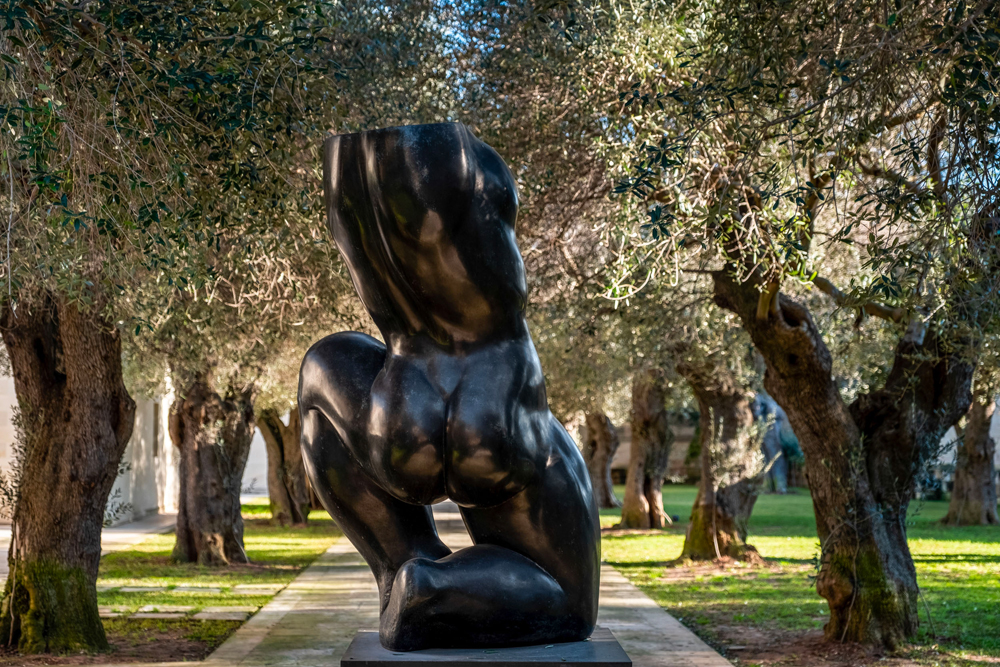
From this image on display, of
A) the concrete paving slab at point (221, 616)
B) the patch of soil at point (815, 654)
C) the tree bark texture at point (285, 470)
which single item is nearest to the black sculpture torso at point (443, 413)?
the patch of soil at point (815, 654)

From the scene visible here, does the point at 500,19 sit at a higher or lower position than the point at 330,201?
higher

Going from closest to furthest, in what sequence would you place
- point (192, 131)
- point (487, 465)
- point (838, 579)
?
point (487, 465) → point (192, 131) → point (838, 579)

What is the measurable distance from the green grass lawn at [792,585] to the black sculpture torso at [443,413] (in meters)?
6.26

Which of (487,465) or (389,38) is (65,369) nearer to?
(389,38)

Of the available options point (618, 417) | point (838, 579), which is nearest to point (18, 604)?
point (838, 579)

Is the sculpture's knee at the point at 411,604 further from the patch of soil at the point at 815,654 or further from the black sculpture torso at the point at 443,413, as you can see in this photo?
the patch of soil at the point at 815,654

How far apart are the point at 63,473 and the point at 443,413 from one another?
244 inches

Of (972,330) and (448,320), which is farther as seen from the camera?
(972,330)

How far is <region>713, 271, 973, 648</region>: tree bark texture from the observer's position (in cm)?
888

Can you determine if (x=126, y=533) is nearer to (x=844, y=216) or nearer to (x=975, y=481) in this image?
(x=975, y=481)

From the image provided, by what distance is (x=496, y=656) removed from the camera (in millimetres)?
3502

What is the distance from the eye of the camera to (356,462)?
149 inches

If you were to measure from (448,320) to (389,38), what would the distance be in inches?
210

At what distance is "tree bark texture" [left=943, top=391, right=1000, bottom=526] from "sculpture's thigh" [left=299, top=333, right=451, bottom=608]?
68.2 ft
